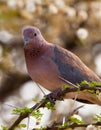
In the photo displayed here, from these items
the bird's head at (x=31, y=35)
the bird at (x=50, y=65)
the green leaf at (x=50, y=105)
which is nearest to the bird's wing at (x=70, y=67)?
the bird at (x=50, y=65)

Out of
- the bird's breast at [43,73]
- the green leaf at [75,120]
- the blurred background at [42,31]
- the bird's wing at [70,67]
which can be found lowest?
the green leaf at [75,120]

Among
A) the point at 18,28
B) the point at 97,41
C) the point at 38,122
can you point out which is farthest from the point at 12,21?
the point at 38,122

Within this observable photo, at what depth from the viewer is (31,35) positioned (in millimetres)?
3344

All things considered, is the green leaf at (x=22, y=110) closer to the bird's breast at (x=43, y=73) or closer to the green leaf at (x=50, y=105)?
the green leaf at (x=50, y=105)

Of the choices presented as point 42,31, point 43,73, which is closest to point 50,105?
point 43,73

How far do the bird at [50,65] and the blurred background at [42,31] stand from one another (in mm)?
1669

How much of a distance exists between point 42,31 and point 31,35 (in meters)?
2.24

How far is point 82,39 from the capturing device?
5.66 metres

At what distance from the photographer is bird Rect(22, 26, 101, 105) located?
3.35 metres

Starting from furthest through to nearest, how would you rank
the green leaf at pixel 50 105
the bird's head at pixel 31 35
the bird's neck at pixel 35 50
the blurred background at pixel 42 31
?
the blurred background at pixel 42 31 < the bird's neck at pixel 35 50 < the bird's head at pixel 31 35 < the green leaf at pixel 50 105

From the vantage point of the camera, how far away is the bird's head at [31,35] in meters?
3.31

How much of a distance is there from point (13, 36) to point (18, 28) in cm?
39

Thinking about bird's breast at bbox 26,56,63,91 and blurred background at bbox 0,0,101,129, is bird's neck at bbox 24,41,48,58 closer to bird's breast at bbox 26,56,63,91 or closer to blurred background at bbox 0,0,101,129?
bird's breast at bbox 26,56,63,91

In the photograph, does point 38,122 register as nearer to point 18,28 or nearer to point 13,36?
point 18,28
